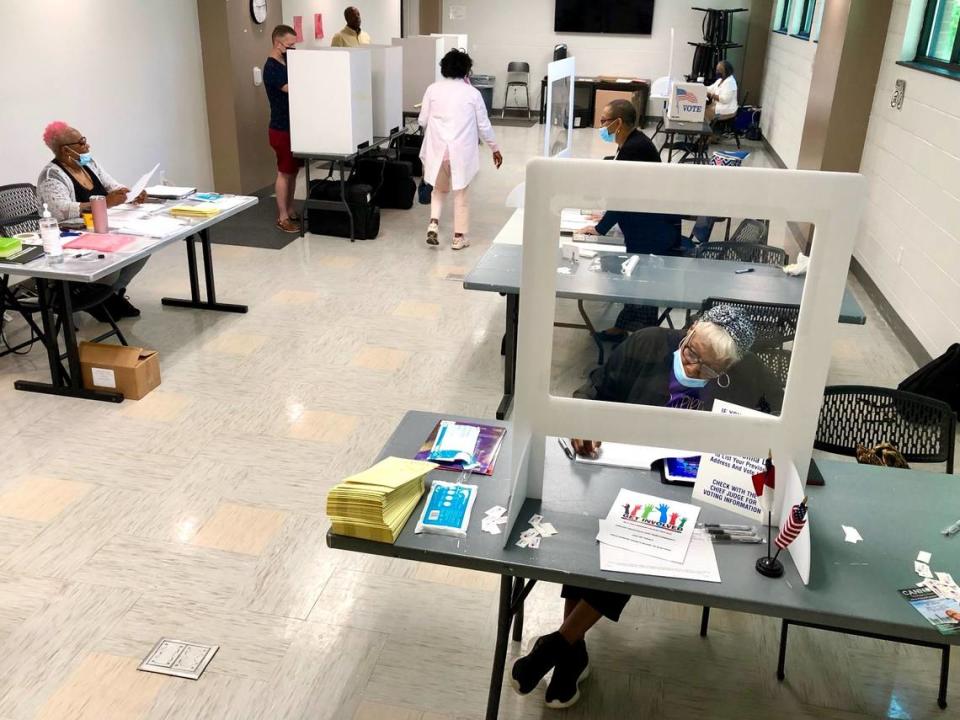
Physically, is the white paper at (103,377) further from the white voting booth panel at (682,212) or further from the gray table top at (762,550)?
the white voting booth panel at (682,212)

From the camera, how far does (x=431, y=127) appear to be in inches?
253

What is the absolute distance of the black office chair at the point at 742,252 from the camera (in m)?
1.78

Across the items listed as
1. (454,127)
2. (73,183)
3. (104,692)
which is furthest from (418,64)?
(104,692)

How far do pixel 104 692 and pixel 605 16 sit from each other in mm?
13032

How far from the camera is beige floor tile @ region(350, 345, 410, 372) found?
4.40 metres

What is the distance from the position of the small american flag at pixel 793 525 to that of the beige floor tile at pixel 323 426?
228 cm

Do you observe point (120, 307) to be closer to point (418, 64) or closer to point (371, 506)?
point (371, 506)

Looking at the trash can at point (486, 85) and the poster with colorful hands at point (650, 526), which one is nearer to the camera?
the poster with colorful hands at point (650, 526)

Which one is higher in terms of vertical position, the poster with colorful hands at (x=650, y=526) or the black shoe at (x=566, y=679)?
the poster with colorful hands at (x=650, y=526)

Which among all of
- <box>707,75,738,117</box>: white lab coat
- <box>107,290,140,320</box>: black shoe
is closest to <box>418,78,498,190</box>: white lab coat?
<box>107,290,140,320</box>: black shoe

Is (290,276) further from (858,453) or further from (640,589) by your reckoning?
(640,589)

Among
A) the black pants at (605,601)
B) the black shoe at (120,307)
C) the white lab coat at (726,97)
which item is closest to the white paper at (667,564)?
the black pants at (605,601)

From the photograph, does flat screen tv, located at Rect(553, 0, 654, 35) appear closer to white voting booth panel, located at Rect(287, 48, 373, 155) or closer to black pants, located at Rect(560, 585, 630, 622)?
white voting booth panel, located at Rect(287, 48, 373, 155)

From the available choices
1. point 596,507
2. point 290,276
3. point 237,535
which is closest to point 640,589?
point 596,507
